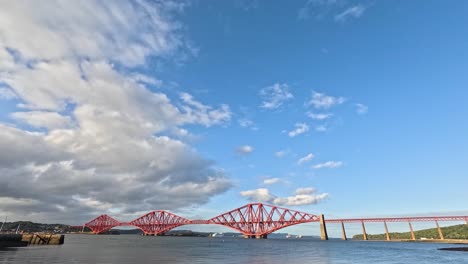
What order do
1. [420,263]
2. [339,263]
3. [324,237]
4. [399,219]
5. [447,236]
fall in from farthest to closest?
[324,237] → [447,236] → [399,219] → [420,263] → [339,263]

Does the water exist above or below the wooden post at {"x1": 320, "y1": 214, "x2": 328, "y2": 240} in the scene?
below

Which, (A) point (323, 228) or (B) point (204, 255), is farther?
(A) point (323, 228)

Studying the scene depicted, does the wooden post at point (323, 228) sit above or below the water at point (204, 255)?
above

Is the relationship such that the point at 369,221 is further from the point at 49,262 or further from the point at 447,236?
the point at 49,262

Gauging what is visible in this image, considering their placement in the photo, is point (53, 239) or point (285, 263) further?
point (53, 239)

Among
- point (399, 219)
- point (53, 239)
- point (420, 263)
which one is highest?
point (399, 219)

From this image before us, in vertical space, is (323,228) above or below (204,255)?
above

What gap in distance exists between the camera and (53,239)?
83.1m

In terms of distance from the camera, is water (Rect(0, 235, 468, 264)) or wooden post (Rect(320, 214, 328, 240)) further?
wooden post (Rect(320, 214, 328, 240))

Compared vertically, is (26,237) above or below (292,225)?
below

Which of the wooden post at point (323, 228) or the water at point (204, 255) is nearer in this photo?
the water at point (204, 255)

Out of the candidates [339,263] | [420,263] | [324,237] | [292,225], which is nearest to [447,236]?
[324,237]

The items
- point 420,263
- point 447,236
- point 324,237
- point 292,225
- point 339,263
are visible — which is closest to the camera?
point 339,263

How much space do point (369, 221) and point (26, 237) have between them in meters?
169
